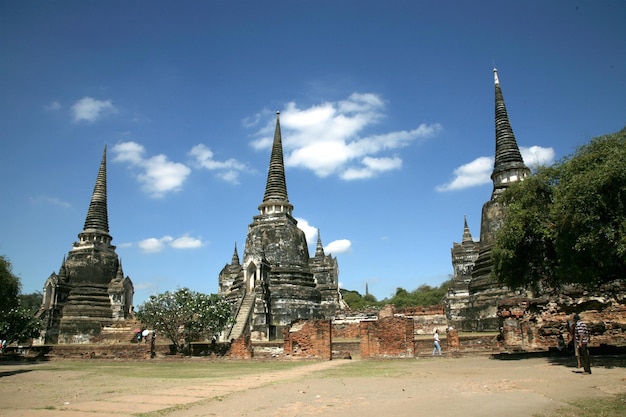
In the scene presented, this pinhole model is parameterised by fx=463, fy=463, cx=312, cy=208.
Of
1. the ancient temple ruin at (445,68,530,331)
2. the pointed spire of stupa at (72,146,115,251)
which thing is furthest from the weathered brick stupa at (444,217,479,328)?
the pointed spire of stupa at (72,146,115,251)

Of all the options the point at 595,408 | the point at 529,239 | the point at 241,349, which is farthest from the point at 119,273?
the point at 595,408

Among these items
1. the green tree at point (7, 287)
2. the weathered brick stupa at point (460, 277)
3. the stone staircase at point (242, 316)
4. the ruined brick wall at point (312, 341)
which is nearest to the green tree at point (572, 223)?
the ruined brick wall at point (312, 341)

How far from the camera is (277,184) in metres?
35.6

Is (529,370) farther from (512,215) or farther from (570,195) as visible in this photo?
(512,215)

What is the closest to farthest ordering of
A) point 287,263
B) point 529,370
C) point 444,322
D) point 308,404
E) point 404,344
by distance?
point 308,404, point 529,370, point 404,344, point 444,322, point 287,263

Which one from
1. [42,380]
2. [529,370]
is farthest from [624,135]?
[42,380]

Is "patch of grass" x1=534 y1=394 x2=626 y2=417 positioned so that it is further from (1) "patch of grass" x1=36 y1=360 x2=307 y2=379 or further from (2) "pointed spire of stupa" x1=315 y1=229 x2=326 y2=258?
(2) "pointed spire of stupa" x1=315 y1=229 x2=326 y2=258

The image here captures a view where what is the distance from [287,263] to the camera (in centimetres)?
3180

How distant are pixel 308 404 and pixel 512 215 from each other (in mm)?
Result: 10616

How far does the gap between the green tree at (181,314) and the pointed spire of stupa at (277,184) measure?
46.2ft

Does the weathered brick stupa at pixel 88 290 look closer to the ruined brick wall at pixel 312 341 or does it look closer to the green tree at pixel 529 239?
the ruined brick wall at pixel 312 341

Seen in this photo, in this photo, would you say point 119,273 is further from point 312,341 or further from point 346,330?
point 312,341

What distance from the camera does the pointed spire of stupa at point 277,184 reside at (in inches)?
1355

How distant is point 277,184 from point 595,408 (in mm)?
30646
